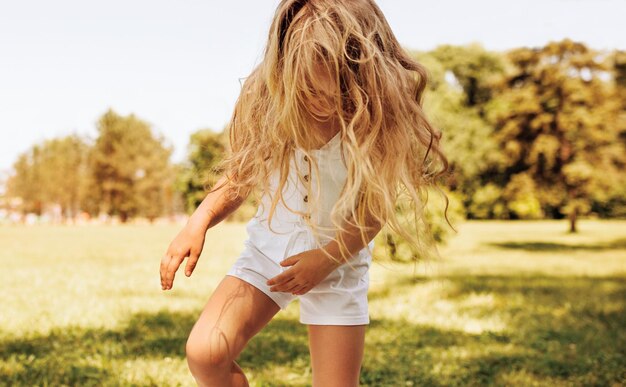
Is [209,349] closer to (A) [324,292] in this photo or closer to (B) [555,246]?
(A) [324,292]

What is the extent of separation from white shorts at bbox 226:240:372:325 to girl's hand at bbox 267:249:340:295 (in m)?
0.12

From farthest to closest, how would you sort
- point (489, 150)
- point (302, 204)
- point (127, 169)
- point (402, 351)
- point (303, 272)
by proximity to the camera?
point (127, 169)
point (489, 150)
point (402, 351)
point (302, 204)
point (303, 272)

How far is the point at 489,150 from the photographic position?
92.8 ft

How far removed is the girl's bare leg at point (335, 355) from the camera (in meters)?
2.16

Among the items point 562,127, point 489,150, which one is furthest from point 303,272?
point 489,150

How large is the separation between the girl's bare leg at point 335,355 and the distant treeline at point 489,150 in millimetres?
777

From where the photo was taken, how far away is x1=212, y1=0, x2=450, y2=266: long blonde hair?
6.75ft

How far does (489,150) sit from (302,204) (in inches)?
1077

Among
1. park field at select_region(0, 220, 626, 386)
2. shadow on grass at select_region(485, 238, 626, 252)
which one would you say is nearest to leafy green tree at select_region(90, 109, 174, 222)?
shadow on grass at select_region(485, 238, 626, 252)

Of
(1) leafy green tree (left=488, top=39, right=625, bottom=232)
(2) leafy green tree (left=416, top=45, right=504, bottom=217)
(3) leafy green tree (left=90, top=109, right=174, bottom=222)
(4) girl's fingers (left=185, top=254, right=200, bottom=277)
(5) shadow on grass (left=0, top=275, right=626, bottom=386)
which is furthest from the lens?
(3) leafy green tree (left=90, top=109, right=174, bottom=222)

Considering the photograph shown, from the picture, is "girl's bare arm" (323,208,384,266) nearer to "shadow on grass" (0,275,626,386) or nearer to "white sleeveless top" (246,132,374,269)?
"white sleeveless top" (246,132,374,269)

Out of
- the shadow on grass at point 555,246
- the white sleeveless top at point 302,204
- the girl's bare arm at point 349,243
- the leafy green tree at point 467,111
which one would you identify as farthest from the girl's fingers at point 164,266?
the leafy green tree at point 467,111

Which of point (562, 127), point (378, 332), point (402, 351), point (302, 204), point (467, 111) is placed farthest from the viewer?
point (467, 111)

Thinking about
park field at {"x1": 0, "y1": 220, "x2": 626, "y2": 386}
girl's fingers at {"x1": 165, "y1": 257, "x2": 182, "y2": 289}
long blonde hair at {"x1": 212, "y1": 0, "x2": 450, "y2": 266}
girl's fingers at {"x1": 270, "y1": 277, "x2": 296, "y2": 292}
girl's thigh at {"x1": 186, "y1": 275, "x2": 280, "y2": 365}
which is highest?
long blonde hair at {"x1": 212, "y1": 0, "x2": 450, "y2": 266}
